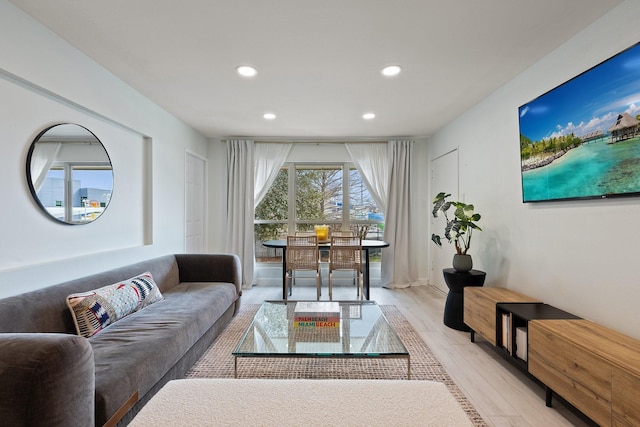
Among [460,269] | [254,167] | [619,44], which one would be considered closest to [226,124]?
[254,167]

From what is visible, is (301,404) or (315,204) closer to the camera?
(301,404)

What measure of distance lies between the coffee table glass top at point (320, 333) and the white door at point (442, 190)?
2.05 meters

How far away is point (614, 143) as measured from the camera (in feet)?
5.98

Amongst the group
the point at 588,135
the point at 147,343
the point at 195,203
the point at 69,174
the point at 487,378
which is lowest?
the point at 487,378

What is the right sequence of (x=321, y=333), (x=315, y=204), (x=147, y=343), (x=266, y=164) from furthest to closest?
1. (x=315, y=204)
2. (x=266, y=164)
3. (x=321, y=333)
4. (x=147, y=343)

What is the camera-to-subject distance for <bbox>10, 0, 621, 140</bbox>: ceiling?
6.19 feet

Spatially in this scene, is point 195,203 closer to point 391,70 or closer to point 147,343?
point 147,343

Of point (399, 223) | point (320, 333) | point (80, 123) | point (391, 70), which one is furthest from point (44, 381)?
point (399, 223)

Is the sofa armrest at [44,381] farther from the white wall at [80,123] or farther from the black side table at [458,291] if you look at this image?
the black side table at [458,291]

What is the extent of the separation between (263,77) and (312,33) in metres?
0.83

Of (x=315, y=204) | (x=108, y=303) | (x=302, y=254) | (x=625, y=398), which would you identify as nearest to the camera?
(x=625, y=398)

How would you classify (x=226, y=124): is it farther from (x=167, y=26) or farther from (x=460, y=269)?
(x=460, y=269)

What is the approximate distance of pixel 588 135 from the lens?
1986 mm

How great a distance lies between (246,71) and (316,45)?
74 centimetres
